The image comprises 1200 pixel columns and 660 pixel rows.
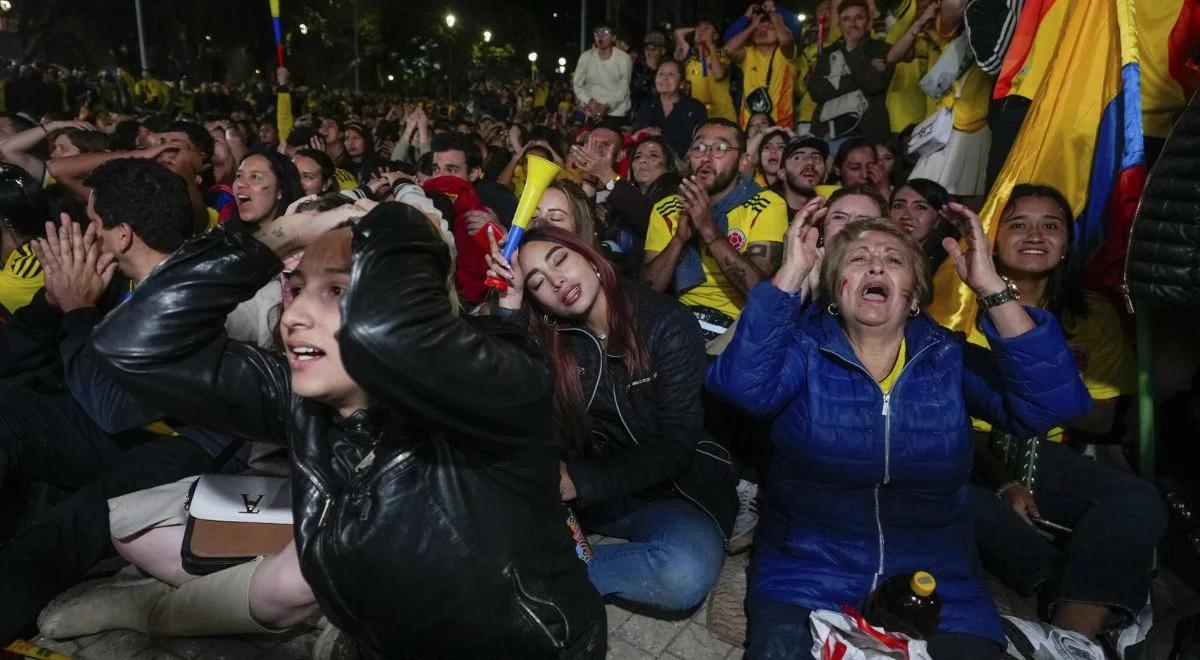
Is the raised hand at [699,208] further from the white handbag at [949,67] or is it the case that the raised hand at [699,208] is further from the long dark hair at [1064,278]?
the white handbag at [949,67]

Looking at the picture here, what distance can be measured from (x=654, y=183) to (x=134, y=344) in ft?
12.7

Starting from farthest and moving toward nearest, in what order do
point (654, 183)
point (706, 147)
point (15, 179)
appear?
point (654, 183)
point (706, 147)
point (15, 179)

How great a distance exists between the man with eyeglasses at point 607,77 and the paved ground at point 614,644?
305 inches

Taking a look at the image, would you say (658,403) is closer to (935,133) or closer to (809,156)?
(809,156)

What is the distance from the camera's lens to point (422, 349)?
1.18 metres

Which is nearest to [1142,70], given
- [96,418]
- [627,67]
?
[96,418]

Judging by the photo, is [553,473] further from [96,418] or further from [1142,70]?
[1142,70]

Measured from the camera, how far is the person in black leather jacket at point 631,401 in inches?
110

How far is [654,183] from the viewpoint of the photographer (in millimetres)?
Answer: 4969

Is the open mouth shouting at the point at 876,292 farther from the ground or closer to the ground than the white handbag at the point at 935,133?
closer to the ground

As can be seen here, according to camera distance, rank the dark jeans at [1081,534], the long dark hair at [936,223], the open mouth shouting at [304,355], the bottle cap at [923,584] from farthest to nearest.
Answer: the long dark hair at [936,223]
the dark jeans at [1081,534]
the bottle cap at [923,584]
the open mouth shouting at [304,355]

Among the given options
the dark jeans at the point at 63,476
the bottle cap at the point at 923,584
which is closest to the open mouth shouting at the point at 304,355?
the bottle cap at the point at 923,584

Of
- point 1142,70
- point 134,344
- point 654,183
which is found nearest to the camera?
point 134,344

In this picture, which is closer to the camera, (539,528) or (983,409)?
(539,528)
